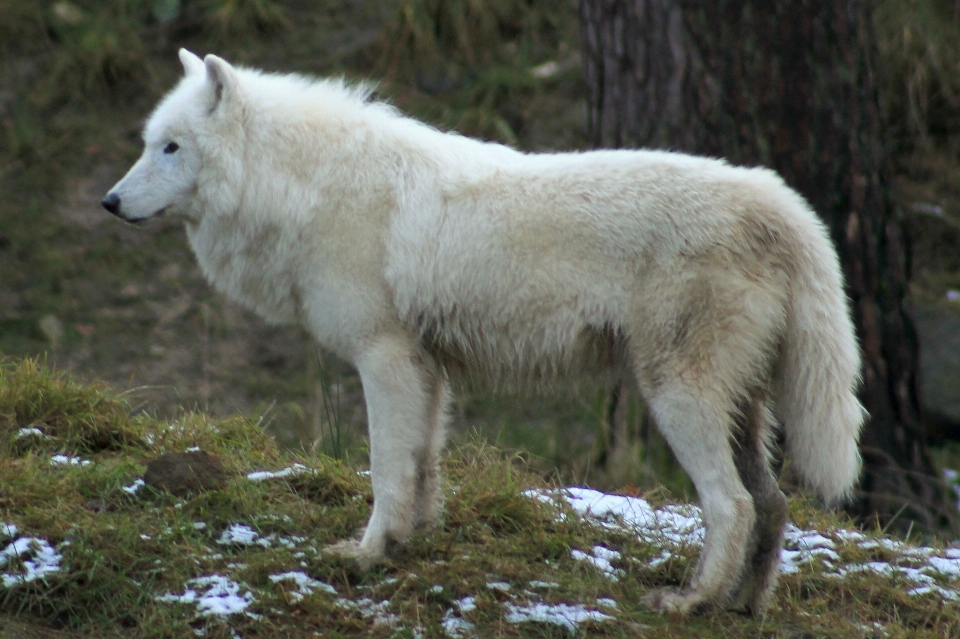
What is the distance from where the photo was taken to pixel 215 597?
3.69 meters

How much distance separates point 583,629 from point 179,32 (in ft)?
25.7

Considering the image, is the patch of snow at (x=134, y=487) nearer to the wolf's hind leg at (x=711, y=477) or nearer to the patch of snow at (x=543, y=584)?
the patch of snow at (x=543, y=584)

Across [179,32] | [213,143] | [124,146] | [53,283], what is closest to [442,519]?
[213,143]

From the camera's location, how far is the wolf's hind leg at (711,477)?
3.61 metres

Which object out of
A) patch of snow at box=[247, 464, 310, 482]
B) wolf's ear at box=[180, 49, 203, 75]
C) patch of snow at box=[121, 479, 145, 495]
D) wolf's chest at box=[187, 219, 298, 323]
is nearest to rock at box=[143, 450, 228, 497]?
patch of snow at box=[121, 479, 145, 495]

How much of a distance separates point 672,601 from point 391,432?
1.14 metres

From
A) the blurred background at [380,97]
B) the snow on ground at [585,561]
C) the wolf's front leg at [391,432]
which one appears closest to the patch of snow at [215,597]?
the snow on ground at [585,561]

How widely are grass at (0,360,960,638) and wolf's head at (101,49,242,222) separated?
1.10m

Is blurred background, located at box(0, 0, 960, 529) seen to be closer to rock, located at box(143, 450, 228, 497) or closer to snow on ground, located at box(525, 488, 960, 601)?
snow on ground, located at box(525, 488, 960, 601)

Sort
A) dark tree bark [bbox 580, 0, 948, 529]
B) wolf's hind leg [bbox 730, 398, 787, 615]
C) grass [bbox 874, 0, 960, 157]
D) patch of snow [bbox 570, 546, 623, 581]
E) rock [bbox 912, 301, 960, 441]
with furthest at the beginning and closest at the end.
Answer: grass [bbox 874, 0, 960, 157]
rock [bbox 912, 301, 960, 441]
dark tree bark [bbox 580, 0, 948, 529]
patch of snow [bbox 570, 546, 623, 581]
wolf's hind leg [bbox 730, 398, 787, 615]

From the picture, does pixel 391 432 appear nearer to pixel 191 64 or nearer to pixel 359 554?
pixel 359 554

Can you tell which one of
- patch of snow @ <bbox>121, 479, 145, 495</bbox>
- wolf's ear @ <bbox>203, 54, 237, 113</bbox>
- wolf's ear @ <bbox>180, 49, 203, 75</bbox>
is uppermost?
wolf's ear @ <bbox>180, 49, 203, 75</bbox>

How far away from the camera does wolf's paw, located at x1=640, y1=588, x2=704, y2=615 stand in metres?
3.66

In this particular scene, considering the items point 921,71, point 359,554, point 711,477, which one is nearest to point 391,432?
point 359,554
